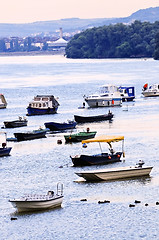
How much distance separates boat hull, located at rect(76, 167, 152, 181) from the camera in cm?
6844

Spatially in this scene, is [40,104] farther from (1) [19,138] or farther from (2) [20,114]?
(1) [19,138]

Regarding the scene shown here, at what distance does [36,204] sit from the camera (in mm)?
59156

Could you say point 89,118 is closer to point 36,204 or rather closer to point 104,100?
point 104,100

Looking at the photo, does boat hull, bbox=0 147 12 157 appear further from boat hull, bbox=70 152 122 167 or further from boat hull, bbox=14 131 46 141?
boat hull, bbox=14 131 46 141

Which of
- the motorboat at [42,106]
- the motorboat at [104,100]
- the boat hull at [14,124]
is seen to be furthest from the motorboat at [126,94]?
the boat hull at [14,124]

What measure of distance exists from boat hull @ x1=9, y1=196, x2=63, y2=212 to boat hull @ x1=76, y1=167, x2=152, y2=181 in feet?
28.5

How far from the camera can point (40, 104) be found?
13575 centimetres

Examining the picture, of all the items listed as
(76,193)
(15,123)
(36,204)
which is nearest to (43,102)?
(15,123)

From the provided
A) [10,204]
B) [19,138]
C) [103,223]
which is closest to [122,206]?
[103,223]

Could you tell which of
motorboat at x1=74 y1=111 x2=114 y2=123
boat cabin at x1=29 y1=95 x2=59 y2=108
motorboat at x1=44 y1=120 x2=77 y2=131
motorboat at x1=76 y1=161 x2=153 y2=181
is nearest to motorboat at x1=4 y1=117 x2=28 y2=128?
motorboat at x1=74 y1=111 x2=114 y2=123

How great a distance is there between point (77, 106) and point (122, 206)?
91.1 m

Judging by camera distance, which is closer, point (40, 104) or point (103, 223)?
point (103, 223)

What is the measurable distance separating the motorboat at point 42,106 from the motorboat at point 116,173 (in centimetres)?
6419

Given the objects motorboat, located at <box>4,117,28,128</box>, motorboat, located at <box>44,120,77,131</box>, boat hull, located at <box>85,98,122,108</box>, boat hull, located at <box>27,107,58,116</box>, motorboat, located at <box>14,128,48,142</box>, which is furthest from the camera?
boat hull, located at <box>85,98,122,108</box>
